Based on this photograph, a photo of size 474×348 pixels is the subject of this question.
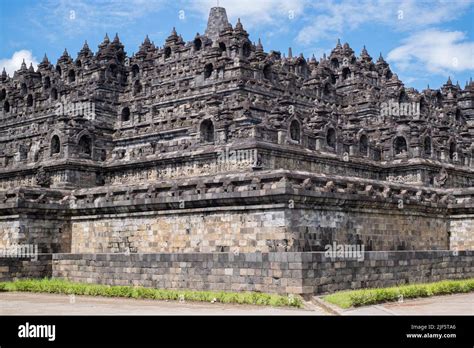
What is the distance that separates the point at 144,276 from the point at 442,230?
60.4ft

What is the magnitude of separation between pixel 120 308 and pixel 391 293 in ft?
30.6

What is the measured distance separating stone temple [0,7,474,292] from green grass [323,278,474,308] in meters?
3.63

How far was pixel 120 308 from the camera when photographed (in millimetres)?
23766

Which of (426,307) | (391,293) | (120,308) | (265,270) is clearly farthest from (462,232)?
(120,308)

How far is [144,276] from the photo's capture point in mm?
30062

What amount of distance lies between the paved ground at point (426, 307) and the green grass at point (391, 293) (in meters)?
0.32

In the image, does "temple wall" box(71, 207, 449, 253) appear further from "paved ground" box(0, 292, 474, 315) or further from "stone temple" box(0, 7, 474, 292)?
"paved ground" box(0, 292, 474, 315)

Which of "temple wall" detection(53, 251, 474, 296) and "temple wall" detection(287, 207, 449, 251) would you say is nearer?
"temple wall" detection(53, 251, 474, 296)

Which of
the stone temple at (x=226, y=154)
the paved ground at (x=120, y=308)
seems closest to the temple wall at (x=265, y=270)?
the stone temple at (x=226, y=154)

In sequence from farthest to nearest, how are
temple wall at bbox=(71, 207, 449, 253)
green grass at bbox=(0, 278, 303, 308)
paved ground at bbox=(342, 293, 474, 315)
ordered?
temple wall at bbox=(71, 207, 449, 253), green grass at bbox=(0, 278, 303, 308), paved ground at bbox=(342, 293, 474, 315)

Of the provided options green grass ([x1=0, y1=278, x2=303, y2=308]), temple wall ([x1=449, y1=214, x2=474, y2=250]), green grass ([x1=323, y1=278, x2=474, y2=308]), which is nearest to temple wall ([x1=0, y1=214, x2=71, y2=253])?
green grass ([x1=0, y1=278, x2=303, y2=308])

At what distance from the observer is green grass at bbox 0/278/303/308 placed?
24.2m

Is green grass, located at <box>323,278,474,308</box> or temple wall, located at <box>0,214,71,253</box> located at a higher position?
temple wall, located at <box>0,214,71,253</box>
